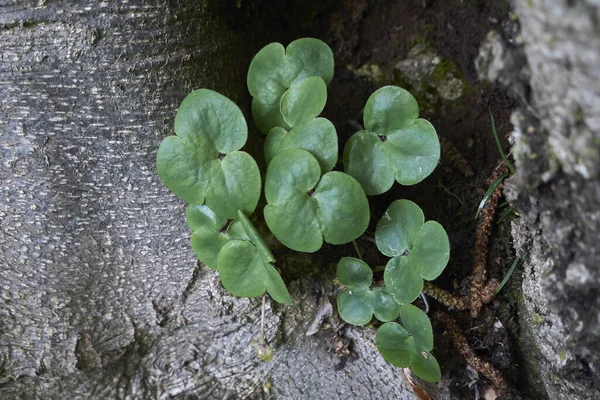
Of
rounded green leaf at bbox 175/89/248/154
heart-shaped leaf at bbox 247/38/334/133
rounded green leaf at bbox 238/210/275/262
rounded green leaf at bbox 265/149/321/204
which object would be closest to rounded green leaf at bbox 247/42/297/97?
heart-shaped leaf at bbox 247/38/334/133

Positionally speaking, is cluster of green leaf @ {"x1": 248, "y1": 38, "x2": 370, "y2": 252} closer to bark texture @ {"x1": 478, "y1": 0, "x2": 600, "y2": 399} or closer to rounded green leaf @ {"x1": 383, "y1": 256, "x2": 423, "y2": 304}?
rounded green leaf @ {"x1": 383, "y1": 256, "x2": 423, "y2": 304}

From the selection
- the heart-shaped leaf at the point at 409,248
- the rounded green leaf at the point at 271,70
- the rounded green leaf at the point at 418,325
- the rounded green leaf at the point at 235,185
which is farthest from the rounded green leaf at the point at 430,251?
the rounded green leaf at the point at 271,70

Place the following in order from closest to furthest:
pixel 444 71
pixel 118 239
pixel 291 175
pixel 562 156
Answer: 1. pixel 562 156
2. pixel 291 175
3. pixel 118 239
4. pixel 444 71

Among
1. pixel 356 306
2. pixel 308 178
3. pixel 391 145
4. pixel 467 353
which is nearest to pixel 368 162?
pixel 391 145

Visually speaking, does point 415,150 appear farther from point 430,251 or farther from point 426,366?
point 426,366

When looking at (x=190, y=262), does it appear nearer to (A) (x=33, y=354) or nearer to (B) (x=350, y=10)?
(A) (x=33, y=354)

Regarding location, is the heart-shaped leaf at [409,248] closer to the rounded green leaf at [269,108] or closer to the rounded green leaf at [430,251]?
the rounded green leaf at [430,251]

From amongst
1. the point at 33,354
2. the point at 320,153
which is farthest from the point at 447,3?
the point at 33,354
